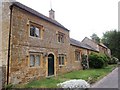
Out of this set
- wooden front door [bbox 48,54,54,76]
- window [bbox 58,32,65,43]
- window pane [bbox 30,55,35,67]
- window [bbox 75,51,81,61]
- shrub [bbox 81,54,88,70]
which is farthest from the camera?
shrub [bbox 81,54,88,70]

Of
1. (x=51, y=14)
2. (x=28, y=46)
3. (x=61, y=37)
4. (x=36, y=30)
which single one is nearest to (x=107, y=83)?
(x=28, y=46)

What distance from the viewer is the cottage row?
14.7 metres

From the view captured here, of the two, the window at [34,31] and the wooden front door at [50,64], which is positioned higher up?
the window at [34,31]

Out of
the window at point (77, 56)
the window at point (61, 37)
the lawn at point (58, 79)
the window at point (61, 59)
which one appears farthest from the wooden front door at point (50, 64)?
the window at point (77, 56)

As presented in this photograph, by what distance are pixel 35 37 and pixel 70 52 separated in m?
10.5

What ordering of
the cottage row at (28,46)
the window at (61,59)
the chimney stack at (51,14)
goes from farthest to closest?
1. the chimney stack at (51,14)
2. the window at (61,59)
3. the cottage row at (28,46)

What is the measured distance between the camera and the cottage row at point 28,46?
14672mm

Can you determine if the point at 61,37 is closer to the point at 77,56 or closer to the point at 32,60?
the point at 77,56

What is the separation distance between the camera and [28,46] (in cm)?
1673

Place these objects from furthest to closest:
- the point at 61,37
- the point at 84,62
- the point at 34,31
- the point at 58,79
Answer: the point at 84,62
the point at 61,37
the point at 58,79
the point at 34,31

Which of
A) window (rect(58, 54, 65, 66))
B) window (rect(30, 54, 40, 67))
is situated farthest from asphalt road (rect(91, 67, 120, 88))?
window (rect(58, 54, 65, 66))

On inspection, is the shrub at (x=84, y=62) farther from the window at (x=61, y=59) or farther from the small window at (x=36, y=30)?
the small window at (x=36, y=30)

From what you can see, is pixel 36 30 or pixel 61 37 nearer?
pixel 36 30

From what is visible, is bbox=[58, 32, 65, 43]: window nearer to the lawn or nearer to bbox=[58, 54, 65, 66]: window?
bbox=[58, 54, 65, 66]: window
